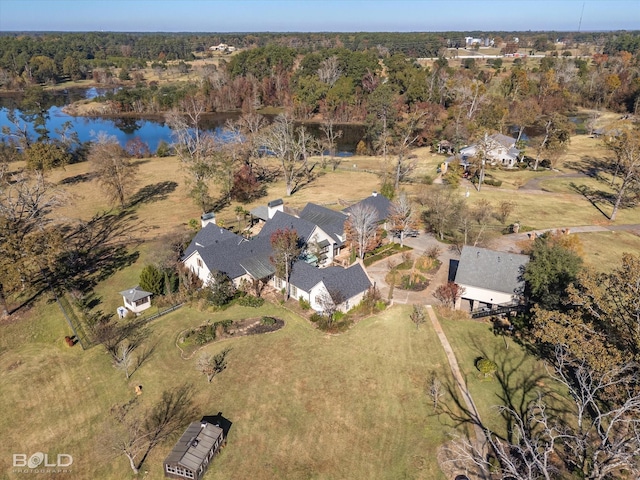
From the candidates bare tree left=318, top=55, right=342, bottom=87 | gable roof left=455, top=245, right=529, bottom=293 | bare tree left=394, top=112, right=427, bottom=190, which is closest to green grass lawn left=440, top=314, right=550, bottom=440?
gable roof left=455, top=245, right=529, bottom=293

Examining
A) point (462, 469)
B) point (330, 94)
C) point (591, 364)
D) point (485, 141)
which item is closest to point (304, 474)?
point (462, 469)

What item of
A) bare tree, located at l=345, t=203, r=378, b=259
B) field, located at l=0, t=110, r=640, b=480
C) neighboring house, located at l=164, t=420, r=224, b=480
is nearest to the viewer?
neighboring house, located at l=164, t=420, r=224, b=480

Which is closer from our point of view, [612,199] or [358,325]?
[358,325]

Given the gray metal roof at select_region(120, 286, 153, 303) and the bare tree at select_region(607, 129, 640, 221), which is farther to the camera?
the bare tree at select_region(607, 129, 640, 221)

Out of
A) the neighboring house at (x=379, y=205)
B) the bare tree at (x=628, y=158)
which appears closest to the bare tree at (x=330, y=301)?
the neighboring house at (x=379, y=205)

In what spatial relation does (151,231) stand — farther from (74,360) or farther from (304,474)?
(304,474)

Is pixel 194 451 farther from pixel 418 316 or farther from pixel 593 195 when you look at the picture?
pixel 593 195

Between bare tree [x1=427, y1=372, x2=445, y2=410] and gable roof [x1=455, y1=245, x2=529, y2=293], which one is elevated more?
gable roof [x1=455, y1=245, x2=529, y2=293]

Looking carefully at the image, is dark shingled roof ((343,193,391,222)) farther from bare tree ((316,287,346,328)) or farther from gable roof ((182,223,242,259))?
bare tree ((316,287,346,328))
